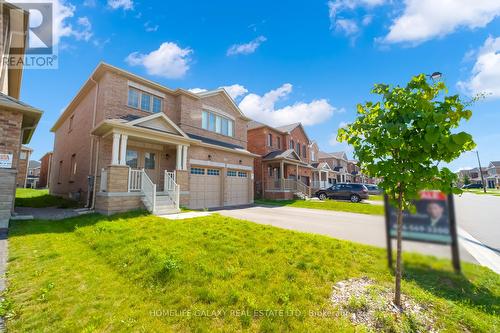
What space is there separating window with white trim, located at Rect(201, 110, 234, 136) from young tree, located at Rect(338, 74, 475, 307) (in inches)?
572

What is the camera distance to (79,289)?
396cm

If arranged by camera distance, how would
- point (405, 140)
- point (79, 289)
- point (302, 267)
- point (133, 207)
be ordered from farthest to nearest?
point (133, 207) → point (302, 267) → point (79, 289) → point (405, 140)

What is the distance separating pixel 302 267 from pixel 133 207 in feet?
28.7

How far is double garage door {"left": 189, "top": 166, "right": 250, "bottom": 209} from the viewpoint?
14.3 metres

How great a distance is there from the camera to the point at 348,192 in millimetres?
21578

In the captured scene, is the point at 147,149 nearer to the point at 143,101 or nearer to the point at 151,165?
the point at 151,165

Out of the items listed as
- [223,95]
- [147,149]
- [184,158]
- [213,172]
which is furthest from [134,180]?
[223,95]

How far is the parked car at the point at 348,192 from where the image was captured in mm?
20936

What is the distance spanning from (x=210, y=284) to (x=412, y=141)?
12.7 feet

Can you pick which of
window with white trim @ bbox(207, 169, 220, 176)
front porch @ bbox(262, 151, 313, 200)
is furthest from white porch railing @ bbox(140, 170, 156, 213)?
front porch @ bbox(262, 151, 313, 200)

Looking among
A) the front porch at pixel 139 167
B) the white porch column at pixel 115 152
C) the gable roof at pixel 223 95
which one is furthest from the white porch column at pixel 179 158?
the gable roof at pixel 223 95

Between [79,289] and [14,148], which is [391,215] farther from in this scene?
[14,148]

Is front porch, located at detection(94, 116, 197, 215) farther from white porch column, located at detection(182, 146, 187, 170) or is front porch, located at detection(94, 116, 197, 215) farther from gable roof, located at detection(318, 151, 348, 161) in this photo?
gable roof, located at detection(318, 151, 348, 161)

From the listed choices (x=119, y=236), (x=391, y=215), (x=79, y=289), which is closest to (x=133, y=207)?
(x=119, y=236)
